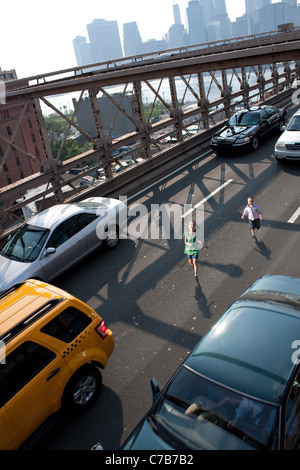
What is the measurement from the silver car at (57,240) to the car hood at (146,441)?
15.6 ft

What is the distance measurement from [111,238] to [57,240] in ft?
5.29

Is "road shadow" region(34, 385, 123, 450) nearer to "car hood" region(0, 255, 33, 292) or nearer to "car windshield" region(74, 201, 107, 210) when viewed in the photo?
"car hood" region(0, 255, 33, 292)

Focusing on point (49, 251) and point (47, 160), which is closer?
point (49, 251)

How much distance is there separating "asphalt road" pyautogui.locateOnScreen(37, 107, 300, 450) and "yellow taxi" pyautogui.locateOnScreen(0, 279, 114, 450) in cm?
52

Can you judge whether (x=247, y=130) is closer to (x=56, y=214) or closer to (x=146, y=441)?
(x=56, y=214)

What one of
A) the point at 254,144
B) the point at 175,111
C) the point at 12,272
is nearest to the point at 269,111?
the point at 254,144

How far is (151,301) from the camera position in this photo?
773cm

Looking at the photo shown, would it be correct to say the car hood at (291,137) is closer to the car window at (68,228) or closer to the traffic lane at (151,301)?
the traffic lane at (151,301)

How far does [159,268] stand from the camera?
8820 millimetres

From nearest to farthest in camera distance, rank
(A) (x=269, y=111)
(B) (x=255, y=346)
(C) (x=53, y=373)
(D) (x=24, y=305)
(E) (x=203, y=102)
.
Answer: (B) (x=255, y=346) → (C) (x=53, y=373) → (D) (x=24, y=305) → (A) (x=269, y=111) → (E) (x=203, y=102)

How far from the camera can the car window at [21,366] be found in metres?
4.51

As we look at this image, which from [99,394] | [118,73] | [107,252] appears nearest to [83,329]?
[99,394]

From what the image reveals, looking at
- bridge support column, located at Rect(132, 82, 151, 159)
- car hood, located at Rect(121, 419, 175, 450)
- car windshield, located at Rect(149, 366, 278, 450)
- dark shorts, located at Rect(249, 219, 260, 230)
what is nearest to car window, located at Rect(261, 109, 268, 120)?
bridge support column, located at Rect(132, 82, 151, 159)

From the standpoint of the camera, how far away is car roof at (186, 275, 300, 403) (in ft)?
13.5
